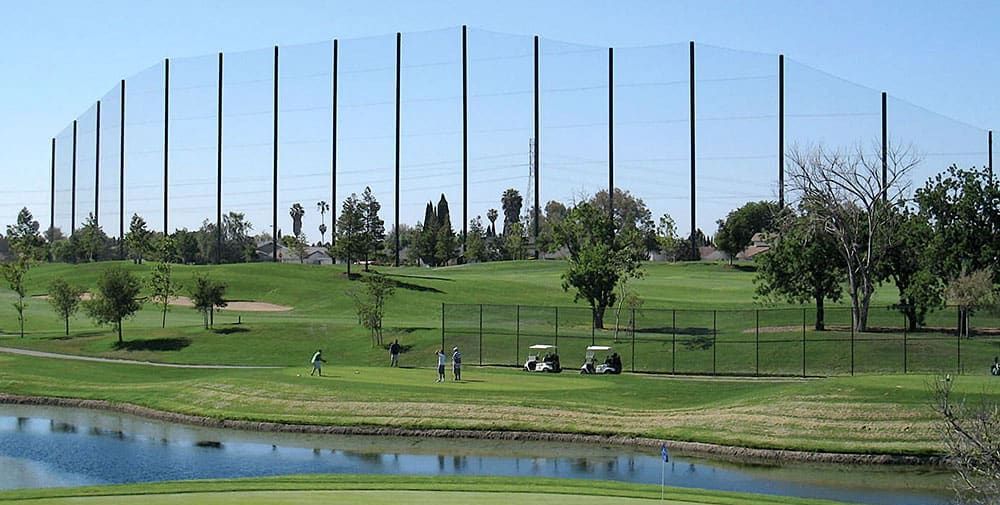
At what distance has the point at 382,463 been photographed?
3606 centimetres

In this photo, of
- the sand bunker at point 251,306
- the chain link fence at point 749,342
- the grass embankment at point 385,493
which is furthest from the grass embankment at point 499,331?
the grass embankment at point 385,493

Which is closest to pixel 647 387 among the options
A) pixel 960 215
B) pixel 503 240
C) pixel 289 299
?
pixel 960 215

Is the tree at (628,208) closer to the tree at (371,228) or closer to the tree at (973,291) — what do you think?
the tree at (371,228)

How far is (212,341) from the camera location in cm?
6800

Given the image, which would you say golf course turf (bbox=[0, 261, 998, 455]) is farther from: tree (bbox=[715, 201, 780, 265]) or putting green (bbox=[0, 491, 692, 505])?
tree (bbox=[715, 201, 780, 265])

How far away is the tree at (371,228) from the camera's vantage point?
327ft

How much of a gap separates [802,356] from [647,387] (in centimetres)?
1244

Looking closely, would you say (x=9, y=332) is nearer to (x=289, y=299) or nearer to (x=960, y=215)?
(x=289, y=299)

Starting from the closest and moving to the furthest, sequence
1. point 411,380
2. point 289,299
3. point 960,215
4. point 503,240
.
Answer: point 411,380 < point 960,215 < point 289,299 < point 503,240

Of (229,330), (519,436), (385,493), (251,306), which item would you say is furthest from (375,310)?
(385,493)

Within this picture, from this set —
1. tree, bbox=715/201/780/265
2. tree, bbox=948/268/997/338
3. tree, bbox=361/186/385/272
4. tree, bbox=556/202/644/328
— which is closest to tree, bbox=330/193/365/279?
tree, bbox=361/186/385/272

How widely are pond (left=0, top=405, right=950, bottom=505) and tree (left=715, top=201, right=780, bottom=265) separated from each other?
84.3 metres

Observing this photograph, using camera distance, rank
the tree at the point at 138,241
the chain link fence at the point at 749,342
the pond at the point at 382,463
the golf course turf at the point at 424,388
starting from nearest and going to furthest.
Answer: the pond at the point at 382,463 → the golf course turf at the point at 424,388 → the chain link fence at the point at 749,342 → the tree at the point at 138,241

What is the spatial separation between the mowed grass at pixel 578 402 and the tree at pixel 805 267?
1688cm
